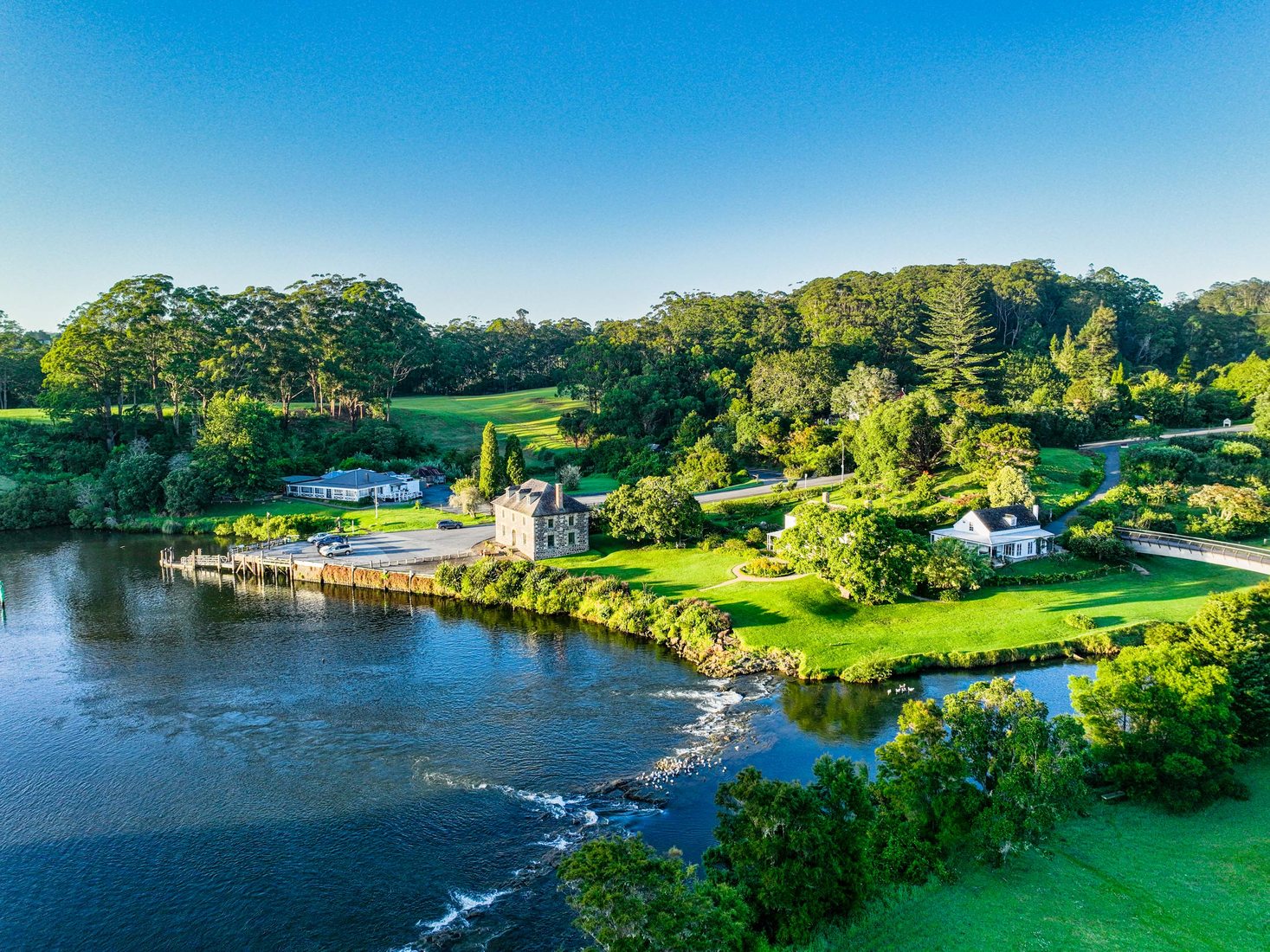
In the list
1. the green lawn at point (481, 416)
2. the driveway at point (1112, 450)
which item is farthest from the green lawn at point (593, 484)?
the driveway at point (1112, 450)

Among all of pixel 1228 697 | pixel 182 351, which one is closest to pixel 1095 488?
pixel 1228 697

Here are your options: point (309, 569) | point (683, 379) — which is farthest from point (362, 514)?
point (683, 379)

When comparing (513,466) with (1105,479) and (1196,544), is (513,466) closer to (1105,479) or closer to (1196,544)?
(1196,544)

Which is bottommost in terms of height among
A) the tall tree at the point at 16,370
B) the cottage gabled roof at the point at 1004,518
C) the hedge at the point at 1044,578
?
the hedge at the point at 1044,578

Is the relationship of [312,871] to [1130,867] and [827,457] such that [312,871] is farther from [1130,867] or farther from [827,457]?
[827,457]

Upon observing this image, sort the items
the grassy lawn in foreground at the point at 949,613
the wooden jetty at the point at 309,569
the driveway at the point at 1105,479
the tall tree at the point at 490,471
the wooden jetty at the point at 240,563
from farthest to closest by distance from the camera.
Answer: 1. the tall tree at the point at 490,471
2. the wooden jetty at the point at 240,563
3. the driveway at the point at 1105,479
4. the wooden jetty at the point at 309,569
5. the grassy lawn in foreground at the point at 949,613

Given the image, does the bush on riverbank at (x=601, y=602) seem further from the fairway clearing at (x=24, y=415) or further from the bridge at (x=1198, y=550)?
the fairway clearing at (x=24, y=415)
